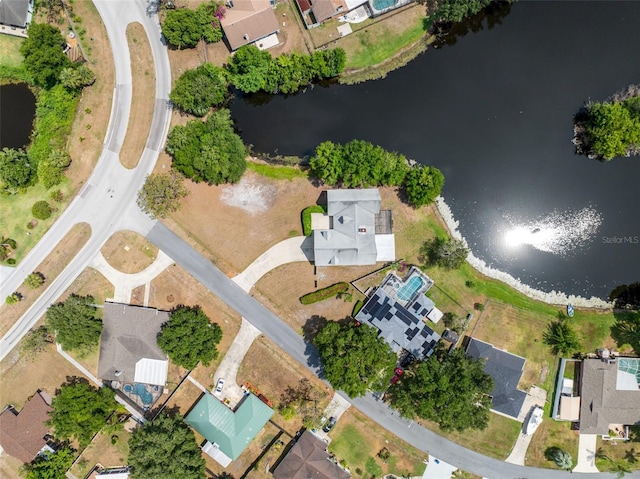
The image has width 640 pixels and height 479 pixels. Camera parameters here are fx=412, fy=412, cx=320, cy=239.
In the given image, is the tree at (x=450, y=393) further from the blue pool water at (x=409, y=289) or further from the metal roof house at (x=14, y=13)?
the metal roof house at (x=14, y=13)

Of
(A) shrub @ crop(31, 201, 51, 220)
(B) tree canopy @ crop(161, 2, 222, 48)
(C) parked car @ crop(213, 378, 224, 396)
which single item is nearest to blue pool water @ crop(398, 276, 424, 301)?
(C) parked car @ crop(213, 378, 224, 396)

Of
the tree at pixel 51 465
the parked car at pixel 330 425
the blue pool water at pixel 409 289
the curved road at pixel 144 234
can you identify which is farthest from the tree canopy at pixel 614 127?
the tree at pixel 51 465

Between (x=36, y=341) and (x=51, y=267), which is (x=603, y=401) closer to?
(x=36, y=341)

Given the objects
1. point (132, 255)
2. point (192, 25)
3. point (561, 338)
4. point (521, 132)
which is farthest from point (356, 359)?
point (192, 25)

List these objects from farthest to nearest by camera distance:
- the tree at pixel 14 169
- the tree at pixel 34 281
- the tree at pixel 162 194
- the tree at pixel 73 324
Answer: the tree at pixel 34 281 < the tree at pixel 14 169 < the tree at pixel 162 194 < the tree at pixel 73 324

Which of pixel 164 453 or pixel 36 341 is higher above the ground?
pixel 164 453

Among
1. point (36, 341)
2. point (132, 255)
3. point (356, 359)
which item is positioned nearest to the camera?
point (356, 359)

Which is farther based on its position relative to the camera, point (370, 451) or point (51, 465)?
point (370, 451)

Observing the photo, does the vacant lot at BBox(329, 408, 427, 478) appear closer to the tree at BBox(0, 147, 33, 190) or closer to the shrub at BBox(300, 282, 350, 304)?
the shrub at BBox(300, 282, 350, 304)
